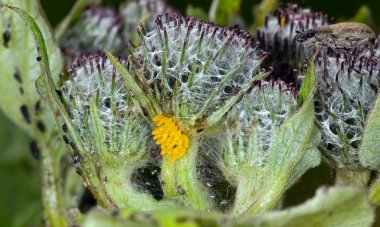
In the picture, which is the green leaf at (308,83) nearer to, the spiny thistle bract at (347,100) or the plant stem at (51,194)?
the spiny thistle bract at (347,100)

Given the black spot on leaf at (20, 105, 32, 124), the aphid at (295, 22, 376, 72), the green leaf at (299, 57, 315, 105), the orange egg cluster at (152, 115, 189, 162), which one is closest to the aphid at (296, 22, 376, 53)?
the aphid at (295, 22, 376, 72)

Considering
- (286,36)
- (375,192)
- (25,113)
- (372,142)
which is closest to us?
(372,142)

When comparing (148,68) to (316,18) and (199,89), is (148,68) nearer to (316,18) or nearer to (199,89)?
(199,89)

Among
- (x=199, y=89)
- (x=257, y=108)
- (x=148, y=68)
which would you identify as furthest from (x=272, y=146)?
(x=148, y=68)

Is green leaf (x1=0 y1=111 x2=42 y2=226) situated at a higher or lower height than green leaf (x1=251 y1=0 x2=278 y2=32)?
lower

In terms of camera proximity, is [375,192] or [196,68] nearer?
[196,68]

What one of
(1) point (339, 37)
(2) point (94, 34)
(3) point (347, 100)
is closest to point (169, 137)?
(3) point (347, 100)

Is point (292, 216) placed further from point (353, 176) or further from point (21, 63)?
point (21, 63)

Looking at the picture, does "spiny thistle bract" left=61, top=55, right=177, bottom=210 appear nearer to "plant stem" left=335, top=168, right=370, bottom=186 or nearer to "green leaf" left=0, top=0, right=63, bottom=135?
"green leaf" left=0, top=0, right=63, bottom=135
